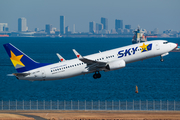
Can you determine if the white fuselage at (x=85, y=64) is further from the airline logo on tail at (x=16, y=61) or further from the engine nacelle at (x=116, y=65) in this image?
the airline logo on tail at (x=16, y=61)

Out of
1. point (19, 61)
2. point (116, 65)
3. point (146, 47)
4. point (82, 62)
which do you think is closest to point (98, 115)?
point (82, 62)

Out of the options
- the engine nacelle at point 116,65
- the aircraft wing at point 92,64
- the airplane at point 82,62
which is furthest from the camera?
the airplane at point 82,62

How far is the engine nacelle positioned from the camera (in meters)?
71.1

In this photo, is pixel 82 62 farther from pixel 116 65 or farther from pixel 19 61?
pixel 19 61

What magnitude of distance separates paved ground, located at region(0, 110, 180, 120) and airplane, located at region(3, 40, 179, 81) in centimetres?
1217

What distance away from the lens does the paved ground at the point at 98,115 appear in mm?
79562

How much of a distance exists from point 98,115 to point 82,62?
1674cm

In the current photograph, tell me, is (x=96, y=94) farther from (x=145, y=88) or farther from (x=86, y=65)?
(x=86, y=65)

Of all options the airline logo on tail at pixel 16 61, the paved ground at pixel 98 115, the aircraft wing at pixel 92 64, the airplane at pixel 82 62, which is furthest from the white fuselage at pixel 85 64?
the paved ground at pixel 98 115

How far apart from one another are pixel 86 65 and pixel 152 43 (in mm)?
15660

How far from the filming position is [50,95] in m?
128

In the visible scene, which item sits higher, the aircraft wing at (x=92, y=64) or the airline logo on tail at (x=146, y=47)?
the airline logo on tail at (x=146, y=47)

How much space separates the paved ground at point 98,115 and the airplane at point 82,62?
39.9ft

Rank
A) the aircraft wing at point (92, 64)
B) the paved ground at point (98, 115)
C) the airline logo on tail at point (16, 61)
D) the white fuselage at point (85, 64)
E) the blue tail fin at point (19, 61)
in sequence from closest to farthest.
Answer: the aircraft wing at point (92, 64) → the white fuselage at point (85, 64) → the blue tail fin at point (19, 61) → the airline logo on tail at point (16, 61) → the paved ground at point (98, 115)
